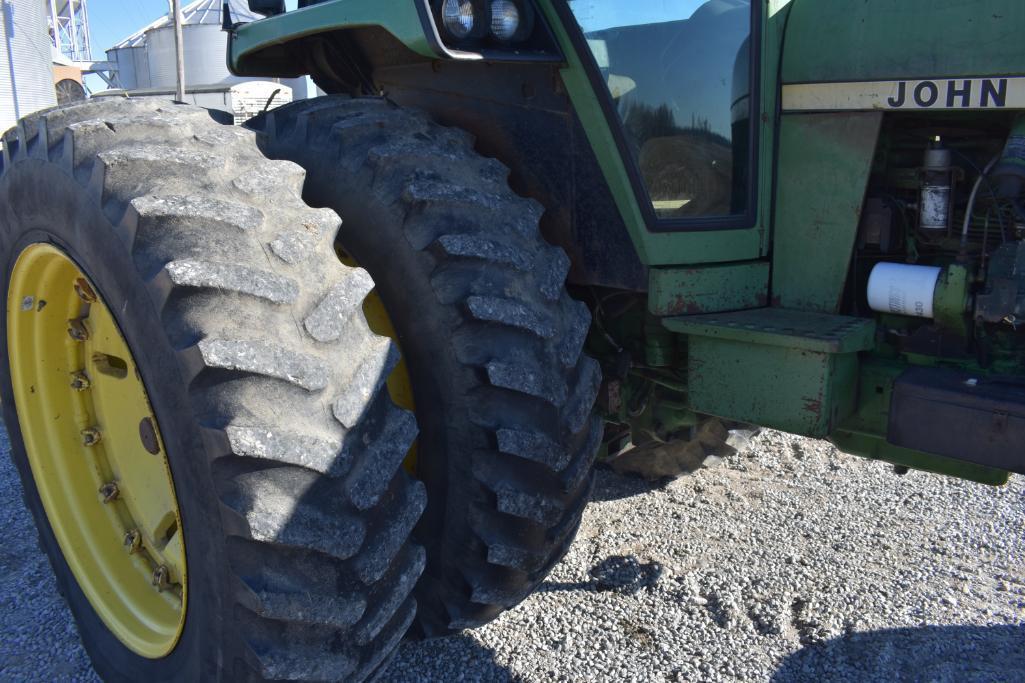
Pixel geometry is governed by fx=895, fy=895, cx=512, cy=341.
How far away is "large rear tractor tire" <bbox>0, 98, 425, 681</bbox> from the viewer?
1.75m

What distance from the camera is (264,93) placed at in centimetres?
1880

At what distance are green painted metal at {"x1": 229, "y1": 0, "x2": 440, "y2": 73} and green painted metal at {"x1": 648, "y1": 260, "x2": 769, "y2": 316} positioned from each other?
32.7 inches

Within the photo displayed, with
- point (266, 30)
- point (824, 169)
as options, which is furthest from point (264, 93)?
point (824, 169)

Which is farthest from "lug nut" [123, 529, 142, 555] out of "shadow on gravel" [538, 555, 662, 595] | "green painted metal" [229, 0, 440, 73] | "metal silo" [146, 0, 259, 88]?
"metal silo" [146, 0, 259, 88]

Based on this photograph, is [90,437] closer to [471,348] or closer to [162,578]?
[162,578]

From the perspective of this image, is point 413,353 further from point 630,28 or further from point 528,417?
point 630,28

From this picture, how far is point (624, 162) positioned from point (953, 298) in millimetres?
877

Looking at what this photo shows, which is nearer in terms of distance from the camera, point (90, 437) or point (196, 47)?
→ point (90, 437)

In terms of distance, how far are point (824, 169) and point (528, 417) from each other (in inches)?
41.0

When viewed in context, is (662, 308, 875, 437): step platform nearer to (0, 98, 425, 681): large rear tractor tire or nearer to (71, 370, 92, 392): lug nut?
(0, 98, 425, 681): large rear tractor tire

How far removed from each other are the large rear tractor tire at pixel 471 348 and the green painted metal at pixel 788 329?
31 centimetres

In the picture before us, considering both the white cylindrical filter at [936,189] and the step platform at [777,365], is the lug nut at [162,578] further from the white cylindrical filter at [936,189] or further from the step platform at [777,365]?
the white cylindrical filter at [936,189]

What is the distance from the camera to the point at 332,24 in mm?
2584

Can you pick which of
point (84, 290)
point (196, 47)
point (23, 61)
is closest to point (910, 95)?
point (84, 290)
